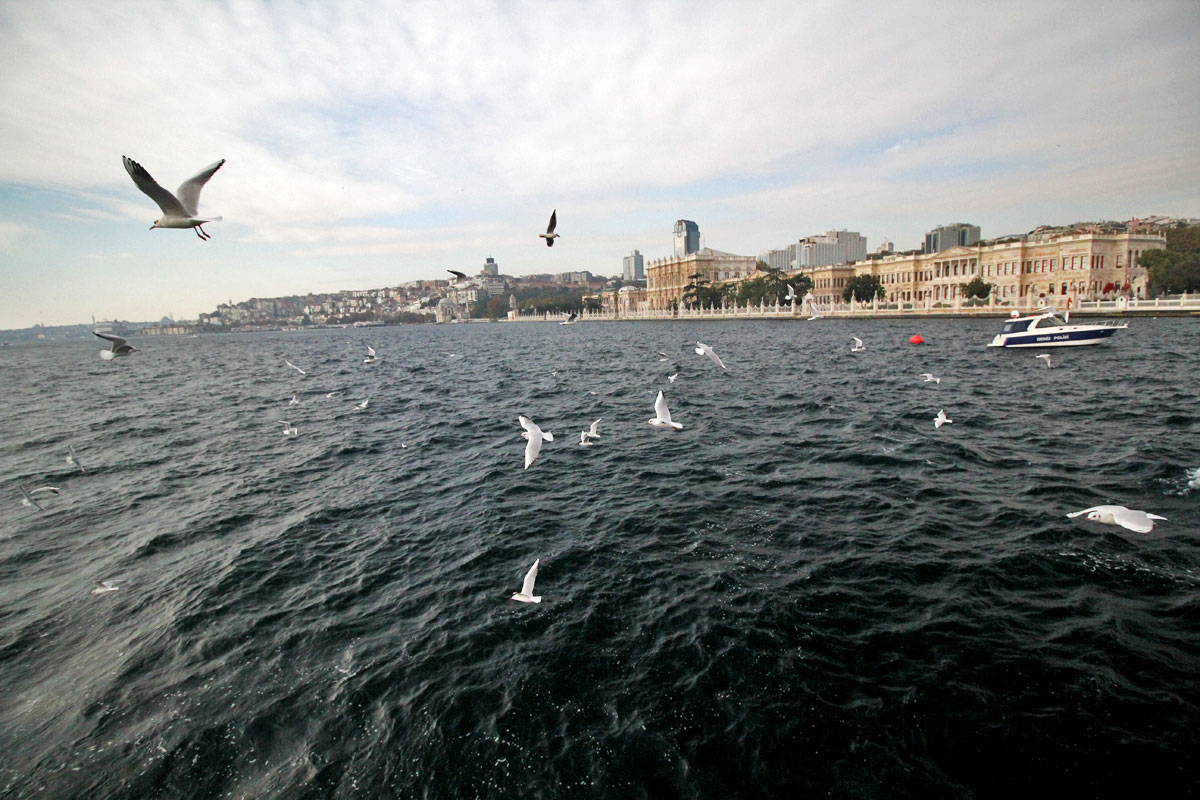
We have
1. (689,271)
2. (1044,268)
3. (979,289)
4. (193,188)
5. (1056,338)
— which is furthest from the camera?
(689,271)

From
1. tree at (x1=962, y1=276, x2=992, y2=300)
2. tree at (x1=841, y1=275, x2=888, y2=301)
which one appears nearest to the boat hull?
tree at (x1=962, y1=276, x2=992, y2=300)

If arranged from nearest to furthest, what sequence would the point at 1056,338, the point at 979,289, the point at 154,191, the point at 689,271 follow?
the point at 154,191
the point at 1056,338
the point at 979,289
the point at 689,271

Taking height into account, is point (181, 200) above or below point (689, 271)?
below

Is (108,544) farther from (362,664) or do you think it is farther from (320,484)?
(362,664)

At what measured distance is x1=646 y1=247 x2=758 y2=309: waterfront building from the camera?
143 meters

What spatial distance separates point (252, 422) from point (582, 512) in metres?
16.1

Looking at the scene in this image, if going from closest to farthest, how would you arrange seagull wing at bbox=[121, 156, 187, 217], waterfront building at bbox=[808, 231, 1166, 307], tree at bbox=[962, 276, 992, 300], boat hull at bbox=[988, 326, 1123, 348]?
seagull wing at bbox=[121, 156, 187, 217], boat hull at bbox=[988, 326, 1123, 348], waterfront building at bbox=[808, 231, 1166, 307], tree at bbox=[962, 276, 992, 300]

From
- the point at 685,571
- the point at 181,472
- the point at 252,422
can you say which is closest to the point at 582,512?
the point at 685,571

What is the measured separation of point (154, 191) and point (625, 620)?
7.36 metres

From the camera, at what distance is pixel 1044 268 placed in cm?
7094

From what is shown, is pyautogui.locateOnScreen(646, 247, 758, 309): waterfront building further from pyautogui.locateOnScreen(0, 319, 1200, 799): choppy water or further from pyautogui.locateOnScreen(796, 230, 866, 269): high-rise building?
pyautogui.locateOnScreen(0, 319, 1200, 799): choppy water

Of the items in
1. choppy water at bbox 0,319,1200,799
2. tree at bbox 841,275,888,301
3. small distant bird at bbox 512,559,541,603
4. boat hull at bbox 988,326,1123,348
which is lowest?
choppy water at bbox 0,319,1200,799

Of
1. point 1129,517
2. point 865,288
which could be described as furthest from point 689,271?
point 1129,517

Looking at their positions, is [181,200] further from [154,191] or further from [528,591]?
[528,591]
